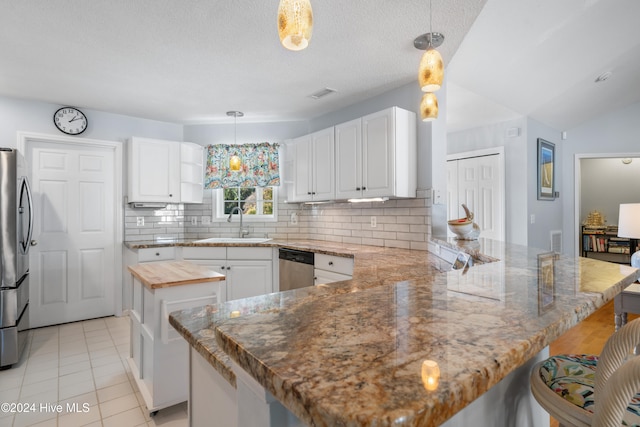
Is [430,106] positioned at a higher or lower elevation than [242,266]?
higher

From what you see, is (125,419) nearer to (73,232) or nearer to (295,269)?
(295,269)

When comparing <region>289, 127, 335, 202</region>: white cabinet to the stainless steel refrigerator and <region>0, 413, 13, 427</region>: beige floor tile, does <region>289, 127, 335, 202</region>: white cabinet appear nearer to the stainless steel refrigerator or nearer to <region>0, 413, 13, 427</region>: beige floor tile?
the stainless steel refrigerator

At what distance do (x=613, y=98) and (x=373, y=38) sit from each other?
394 cm

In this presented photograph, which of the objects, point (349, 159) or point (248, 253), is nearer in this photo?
point (349, 159)

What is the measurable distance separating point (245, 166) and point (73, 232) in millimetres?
2017

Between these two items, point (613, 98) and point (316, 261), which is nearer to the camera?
point (316, 261)

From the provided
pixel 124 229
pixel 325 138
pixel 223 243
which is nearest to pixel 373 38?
pixel 325 138

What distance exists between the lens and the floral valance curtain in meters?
4.15

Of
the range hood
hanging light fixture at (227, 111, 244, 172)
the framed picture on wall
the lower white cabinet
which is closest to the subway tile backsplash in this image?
the range hood

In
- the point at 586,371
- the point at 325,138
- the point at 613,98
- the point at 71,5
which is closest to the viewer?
the point at 586,371

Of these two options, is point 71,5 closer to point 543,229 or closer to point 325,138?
point 325,138

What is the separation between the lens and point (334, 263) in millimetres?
2818

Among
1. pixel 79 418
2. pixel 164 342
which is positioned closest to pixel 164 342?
pixel 164 342

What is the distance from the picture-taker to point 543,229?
438cm
